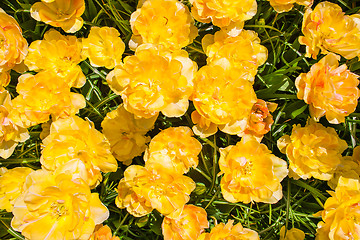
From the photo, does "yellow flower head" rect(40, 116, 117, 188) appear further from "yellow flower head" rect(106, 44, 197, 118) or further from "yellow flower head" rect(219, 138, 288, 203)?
"yellow flower head" rect(219, 138, 288, 203)

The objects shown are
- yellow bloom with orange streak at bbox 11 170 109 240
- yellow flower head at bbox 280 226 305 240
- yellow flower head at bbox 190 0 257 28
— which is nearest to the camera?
yellow bloom with orange streak at bbox 11 170 109 240

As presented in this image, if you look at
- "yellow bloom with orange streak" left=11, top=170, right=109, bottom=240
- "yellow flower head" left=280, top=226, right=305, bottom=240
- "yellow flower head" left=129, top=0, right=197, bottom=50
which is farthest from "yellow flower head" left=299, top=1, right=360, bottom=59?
"yellow bloom with orange streak" left=11, top=170, right=109, bottom=240

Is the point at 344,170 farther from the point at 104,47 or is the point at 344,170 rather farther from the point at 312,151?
the point at 104,47

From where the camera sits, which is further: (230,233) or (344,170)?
(344,170)

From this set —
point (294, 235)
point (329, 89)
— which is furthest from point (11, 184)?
point (329, 89)

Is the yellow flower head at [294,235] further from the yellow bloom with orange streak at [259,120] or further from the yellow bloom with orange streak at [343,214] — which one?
the yellow bloom with orange streak at [259,120]

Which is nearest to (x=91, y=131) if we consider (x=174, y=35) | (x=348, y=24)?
(x=174, y=35)
